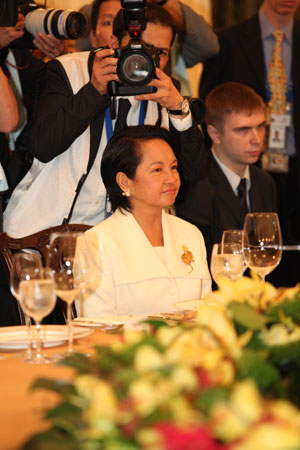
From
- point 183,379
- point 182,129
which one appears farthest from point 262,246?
point 183,379

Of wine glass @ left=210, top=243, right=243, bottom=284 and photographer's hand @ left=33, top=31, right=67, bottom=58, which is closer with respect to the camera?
wine glass @ left=210, top=243, right=243, bottom=284

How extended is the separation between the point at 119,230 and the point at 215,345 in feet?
4.93

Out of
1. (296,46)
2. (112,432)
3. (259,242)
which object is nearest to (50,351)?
(259,242)

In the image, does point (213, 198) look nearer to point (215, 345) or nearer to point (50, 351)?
point (50, 351)

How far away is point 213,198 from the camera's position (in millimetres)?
3312

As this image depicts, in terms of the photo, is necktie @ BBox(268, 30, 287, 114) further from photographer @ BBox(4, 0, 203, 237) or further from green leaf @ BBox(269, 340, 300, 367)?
green leaf @ BBox(269, 340, 300, 367)

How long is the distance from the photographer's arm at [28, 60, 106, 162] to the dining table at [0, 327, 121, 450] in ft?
3.57

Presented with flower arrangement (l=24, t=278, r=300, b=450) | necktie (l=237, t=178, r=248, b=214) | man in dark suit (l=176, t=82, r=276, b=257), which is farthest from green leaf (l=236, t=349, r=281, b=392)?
necktie (l=237, t=178, r=248, b=214)

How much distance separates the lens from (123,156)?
259 centimetres

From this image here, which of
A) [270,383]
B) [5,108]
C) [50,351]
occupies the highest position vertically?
[5,108]

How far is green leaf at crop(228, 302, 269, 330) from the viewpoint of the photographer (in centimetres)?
104

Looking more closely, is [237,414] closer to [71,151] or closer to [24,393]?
[24,393]

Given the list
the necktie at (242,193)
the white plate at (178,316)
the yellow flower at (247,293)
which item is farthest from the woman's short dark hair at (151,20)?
the yellow flower at (247,293)

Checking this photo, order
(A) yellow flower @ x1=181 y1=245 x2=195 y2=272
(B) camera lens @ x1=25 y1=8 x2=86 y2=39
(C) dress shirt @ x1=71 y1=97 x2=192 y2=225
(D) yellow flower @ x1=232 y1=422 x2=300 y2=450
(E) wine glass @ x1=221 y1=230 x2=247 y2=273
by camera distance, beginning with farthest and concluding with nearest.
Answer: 1. (B) camera lens @ x1=25 y1=8 x2=86 y2=39
2. (C) dress shirt @ x1=71 y1=97 x2=192 y2=225
3. (A) yellow flower @ x1=181 y1=245 x2=195 y2=272
4. (E) wine glass @ x1=221 y1=230 x2=247 y2=273
5. (D) yellow flower @ x1=232 y1=422 x2=300 y2=450
